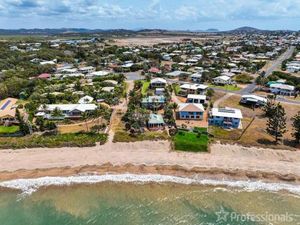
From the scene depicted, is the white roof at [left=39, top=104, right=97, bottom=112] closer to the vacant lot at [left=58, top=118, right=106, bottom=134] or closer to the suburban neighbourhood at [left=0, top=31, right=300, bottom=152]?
the suburban neighbourhood at [left=0, top=31, right=300, bottom=152]

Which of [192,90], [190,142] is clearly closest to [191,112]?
[190,142]

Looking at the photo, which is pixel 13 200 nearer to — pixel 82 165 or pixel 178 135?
pixel 82 165

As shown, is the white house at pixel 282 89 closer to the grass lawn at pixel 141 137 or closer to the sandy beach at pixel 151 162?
the sandy beach at pixel 151 162

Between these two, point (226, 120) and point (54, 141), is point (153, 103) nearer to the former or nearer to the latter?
point (226, 120)

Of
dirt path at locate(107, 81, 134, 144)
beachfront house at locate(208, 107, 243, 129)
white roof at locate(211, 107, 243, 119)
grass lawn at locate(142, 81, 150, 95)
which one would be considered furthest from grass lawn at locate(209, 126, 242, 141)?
grass lawn at locate(142, 81, 150, 95)

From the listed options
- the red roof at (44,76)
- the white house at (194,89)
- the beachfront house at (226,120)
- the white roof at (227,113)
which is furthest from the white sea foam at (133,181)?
the red roof at (44,76)

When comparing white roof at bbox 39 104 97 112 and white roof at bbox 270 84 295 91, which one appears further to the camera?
white roof at bbox 270 84 295 91
